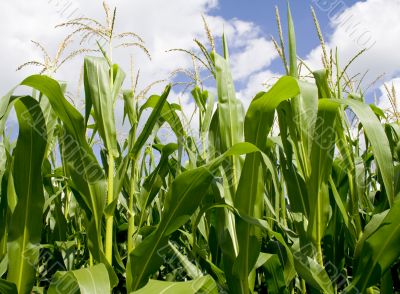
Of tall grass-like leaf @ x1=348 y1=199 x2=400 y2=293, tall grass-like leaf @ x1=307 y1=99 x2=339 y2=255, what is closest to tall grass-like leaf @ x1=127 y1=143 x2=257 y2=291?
tall grass-like leaf @ x1=307 y1=99 x2=339 y2=255

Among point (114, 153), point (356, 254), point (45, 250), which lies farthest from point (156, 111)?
point (45, 250)

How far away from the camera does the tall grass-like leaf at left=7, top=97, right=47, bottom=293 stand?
3.82ft

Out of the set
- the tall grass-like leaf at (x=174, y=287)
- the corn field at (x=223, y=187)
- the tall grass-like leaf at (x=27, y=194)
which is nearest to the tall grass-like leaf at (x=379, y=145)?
the corn field at (x=223, y=187)

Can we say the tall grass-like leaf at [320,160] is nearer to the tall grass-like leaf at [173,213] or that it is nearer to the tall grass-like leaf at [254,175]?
the tall grass-like leaf at [254,175]

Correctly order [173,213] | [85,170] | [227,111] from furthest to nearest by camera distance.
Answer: [227,111] → [85,170] → [173,213]

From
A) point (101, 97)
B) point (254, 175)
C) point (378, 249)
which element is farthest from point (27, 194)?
point (378, 249)

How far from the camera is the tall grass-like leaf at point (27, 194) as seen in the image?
1.17 meters

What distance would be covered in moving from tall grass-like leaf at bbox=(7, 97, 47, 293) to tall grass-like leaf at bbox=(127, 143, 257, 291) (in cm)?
32

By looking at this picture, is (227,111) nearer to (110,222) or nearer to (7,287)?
(110,222)

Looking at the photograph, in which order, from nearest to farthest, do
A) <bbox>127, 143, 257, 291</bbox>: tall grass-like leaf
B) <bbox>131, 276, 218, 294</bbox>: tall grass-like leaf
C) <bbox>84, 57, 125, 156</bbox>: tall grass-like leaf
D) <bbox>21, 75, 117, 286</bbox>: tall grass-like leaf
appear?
<bbox>131, 276, 218, 294</bbox>: tall grass-like leaf
<bbox>127, 143, 257, 291</bbox>: tall grass-like leaf
<bbox>21, 75, 117, 286</bbox>: tall grass-like leaf
<bbox>84, 57, 125, 156</bbox>: tall grass-like leaf

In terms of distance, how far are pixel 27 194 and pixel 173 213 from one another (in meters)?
0.45

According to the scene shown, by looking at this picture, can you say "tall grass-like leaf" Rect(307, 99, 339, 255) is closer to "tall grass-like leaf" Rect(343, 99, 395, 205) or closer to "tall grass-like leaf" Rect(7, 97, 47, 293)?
"tall grass-like leaf" Rect(343, 99, 395, 205)

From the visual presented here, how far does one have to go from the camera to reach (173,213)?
1068 mm

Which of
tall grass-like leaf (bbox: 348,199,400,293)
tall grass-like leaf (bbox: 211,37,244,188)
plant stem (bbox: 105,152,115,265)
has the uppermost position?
tall grass-like leaf (bbox: 211,37,244,188)
